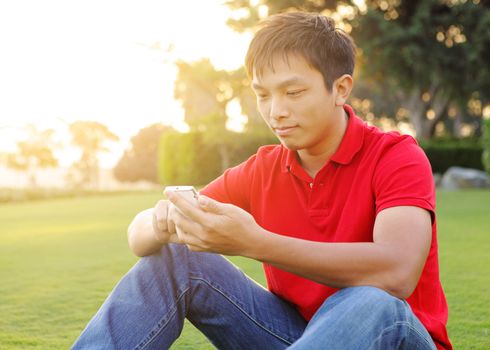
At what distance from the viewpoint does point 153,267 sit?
2.21 m

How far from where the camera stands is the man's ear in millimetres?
2365

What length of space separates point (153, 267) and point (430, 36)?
21.0 metres

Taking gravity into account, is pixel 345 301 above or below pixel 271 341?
above

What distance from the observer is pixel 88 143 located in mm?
40625

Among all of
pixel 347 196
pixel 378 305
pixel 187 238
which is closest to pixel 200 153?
pixel 347 196

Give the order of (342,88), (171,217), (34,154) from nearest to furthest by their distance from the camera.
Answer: (171,217), (342,88), (34,154)

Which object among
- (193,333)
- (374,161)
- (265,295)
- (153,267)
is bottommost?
(193,333)

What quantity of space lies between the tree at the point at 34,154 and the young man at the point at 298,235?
39.2 meters

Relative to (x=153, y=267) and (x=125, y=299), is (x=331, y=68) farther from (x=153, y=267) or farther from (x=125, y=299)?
(x=125, y=299)

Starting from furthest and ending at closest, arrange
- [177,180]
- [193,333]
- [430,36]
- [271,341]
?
[177,180]
[430,36]
[193,333]
[271,341]

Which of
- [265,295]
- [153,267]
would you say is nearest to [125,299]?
[153,267]

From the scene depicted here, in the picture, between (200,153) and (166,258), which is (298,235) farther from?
(200,153)

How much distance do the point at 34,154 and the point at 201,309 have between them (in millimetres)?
40952

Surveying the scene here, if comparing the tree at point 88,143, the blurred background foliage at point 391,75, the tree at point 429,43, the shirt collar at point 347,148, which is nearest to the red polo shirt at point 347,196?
the shirt collar at point 347,148
